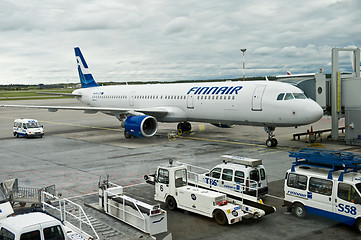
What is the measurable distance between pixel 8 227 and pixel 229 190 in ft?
23.6

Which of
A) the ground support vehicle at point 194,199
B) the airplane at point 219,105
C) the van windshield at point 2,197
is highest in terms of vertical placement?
the airplane at point 219,105

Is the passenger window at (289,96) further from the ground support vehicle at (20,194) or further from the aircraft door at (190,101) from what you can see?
the ground support vehicle at (20,194)

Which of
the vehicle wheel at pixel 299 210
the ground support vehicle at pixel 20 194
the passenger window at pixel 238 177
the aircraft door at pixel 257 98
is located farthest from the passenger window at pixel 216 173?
the aircraft door at pixel 257 98

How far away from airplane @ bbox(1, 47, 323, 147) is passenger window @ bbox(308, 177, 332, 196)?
11.3 meters

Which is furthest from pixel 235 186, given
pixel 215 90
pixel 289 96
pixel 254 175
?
pixel 215 90

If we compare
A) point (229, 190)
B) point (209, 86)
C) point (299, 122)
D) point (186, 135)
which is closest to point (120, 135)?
point (186, 135)

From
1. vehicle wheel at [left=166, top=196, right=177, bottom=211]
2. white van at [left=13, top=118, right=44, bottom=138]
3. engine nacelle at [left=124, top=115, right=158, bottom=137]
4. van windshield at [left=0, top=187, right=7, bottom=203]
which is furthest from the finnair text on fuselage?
van windshield at [left=0, top=187, right=7, bottom=203]

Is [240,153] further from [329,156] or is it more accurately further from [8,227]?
[8,227]

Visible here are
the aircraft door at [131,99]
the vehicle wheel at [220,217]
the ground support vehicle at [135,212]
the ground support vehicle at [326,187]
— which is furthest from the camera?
the aircraft door at [131,99]

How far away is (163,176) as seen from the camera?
13195 mm

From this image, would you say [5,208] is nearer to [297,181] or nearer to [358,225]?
[297,181]

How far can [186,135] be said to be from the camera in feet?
104

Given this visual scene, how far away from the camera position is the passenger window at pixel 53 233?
845 centimetres

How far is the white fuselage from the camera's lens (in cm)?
2269
